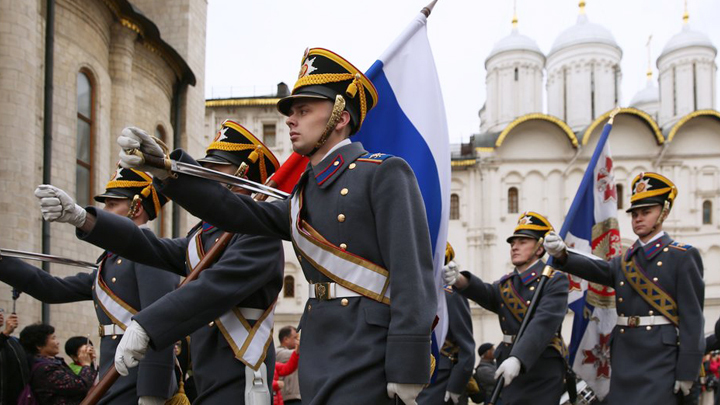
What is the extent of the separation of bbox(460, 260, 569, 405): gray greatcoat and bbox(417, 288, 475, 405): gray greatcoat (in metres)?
1.05

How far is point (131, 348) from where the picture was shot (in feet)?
14.1

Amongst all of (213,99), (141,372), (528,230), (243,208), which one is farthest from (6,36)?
(213,99)

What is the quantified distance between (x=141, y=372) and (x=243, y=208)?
5.51 feet

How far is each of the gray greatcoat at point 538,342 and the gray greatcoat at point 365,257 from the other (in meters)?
3.79

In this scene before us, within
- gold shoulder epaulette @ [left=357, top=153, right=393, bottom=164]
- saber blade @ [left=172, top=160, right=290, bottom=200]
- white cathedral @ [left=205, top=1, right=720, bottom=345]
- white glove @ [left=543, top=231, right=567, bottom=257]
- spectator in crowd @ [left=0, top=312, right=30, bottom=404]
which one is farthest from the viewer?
white cathedral @ [left=205, top=1, right=720, bottom=345]

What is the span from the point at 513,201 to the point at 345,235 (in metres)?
40.3

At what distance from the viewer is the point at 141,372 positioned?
5258 millimetres

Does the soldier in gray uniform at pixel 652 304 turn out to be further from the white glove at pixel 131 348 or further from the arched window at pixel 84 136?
the arched window at pixel 84 136

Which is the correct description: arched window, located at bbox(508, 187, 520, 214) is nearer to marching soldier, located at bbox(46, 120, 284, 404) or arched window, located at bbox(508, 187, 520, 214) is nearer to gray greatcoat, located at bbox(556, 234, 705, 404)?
gray greatcoat, located at bbox(556, 234, 705, 404)

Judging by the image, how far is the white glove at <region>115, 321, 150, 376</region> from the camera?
4.26m

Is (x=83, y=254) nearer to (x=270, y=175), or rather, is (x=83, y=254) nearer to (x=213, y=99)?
(x=270, y=175)

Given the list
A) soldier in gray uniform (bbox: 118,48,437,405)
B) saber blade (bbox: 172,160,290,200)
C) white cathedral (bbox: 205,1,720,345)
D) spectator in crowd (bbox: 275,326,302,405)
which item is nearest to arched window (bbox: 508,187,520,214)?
white cathedral (bbox: 205,1,720,345)

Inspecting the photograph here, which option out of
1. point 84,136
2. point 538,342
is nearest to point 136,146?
point 538,342

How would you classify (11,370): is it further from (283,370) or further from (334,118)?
(334,118)
